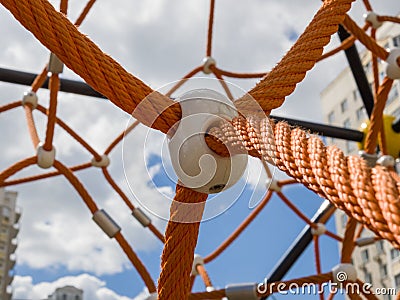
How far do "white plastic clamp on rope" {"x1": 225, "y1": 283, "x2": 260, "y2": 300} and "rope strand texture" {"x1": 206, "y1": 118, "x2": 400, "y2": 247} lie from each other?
0.63 metres

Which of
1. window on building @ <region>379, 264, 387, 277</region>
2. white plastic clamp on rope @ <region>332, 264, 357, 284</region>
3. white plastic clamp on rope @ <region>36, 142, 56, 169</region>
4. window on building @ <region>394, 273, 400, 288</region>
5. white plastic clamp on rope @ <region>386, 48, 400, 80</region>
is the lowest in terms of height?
white plastic clamp on rope @ <region>332, 264, 357, 284</region>

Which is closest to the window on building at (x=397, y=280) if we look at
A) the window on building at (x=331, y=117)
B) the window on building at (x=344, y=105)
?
the window on building at (x=344, y=105)

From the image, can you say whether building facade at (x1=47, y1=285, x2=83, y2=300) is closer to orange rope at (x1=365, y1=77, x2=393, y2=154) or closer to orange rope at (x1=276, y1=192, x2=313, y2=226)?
orange rope at (x1=276, y1=192, x2=313, y2=226)

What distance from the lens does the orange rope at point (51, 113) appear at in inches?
47.5

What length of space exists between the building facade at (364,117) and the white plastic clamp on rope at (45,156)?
5351mm

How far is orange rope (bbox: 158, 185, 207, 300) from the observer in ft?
1.88

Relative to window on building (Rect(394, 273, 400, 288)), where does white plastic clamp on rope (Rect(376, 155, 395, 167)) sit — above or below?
below

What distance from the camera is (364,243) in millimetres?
1634

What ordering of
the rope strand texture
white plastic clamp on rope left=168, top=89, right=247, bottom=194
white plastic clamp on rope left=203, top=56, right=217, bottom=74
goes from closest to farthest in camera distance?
the rope strand texture < white plastic clamp on rope left=168, top=89, right=247, bottom=194 < white plastic clamp on rope left=203, top=56, right=217, bottom=74

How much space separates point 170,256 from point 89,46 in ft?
0.63

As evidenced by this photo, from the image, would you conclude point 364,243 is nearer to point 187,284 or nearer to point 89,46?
point 187,284

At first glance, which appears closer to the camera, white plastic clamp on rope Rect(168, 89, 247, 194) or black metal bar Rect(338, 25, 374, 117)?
white plastic clamp on rope Rect(168, 89, 247, 194)

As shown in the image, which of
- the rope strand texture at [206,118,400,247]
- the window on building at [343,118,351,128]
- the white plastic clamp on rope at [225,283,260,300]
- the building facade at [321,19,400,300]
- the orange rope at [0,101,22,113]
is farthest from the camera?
the window on building at [343,118,351,128]

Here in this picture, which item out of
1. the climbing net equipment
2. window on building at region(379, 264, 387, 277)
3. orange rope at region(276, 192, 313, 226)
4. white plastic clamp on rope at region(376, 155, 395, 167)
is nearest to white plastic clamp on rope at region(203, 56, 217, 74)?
orange rope at region(276, 192, 313, 226)
